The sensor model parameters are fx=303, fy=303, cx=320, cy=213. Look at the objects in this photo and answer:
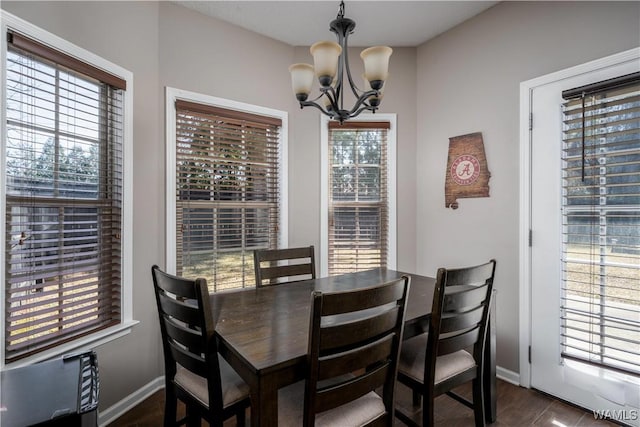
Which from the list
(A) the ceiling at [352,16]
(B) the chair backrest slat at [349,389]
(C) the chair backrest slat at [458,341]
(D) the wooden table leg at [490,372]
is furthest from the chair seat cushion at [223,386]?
(A) the ceiling at [352,16]

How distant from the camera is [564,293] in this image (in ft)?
6.79

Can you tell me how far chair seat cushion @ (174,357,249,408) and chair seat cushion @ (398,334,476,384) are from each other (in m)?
0.82

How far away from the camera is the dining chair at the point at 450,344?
144 cm

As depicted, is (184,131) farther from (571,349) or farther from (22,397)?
→ (571,349)

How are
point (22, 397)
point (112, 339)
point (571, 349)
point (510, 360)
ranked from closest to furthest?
point (22, 397) < point (112, 339) < point (571, 349) < point (510, 360)

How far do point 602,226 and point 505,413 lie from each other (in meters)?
1.34

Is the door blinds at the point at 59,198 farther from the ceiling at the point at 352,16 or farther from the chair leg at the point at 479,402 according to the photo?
the chair leg at the point at 479,402

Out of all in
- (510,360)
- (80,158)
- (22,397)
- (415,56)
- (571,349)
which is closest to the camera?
(22,397)

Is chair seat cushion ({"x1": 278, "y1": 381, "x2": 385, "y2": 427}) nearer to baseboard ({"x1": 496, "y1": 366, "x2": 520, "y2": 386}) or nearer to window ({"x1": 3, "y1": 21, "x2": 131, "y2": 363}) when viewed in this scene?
window ({"x1": 3, "y1": 21, "x2": 131, "y2": 363})

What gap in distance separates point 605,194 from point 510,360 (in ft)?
4.50

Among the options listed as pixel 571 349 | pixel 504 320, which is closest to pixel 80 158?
pixel 504 320

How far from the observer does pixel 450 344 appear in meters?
1.51

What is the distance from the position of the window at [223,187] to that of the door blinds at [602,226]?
2237mm

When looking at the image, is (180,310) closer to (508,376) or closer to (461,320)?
(461,320)
